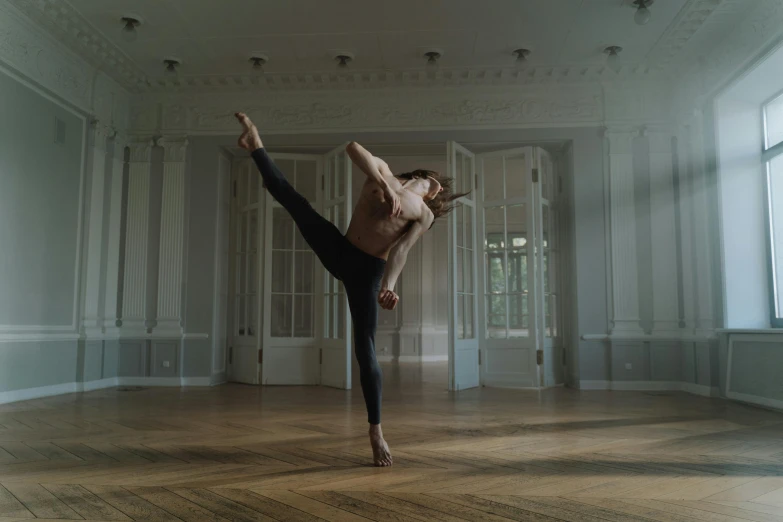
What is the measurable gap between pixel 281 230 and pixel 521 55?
9.71 ft

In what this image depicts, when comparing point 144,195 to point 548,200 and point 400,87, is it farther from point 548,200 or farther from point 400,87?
point 548,200

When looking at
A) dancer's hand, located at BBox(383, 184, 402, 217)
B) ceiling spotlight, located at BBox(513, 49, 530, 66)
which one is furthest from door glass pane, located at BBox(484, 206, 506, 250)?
dancer's hand, located at BBox(383, 184, 402, 217)

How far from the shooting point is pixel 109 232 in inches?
242

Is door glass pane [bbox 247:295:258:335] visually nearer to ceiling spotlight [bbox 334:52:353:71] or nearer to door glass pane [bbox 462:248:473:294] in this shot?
door glass pane [bbox 462:248:473:294]

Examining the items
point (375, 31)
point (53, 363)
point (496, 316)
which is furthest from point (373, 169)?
point (53, 363)

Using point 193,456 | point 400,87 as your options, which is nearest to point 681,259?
point 400,87

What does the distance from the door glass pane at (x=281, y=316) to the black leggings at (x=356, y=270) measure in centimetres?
395

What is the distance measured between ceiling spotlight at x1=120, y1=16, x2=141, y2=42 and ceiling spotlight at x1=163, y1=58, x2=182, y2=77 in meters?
0.58

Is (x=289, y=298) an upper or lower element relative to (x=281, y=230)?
lower

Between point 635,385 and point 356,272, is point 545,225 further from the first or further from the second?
point 356,272

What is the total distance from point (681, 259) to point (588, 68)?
6.62ft

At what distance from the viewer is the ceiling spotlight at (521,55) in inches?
222

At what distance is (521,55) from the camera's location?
5.70 meters

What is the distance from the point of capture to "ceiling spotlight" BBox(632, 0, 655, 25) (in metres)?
4.78
